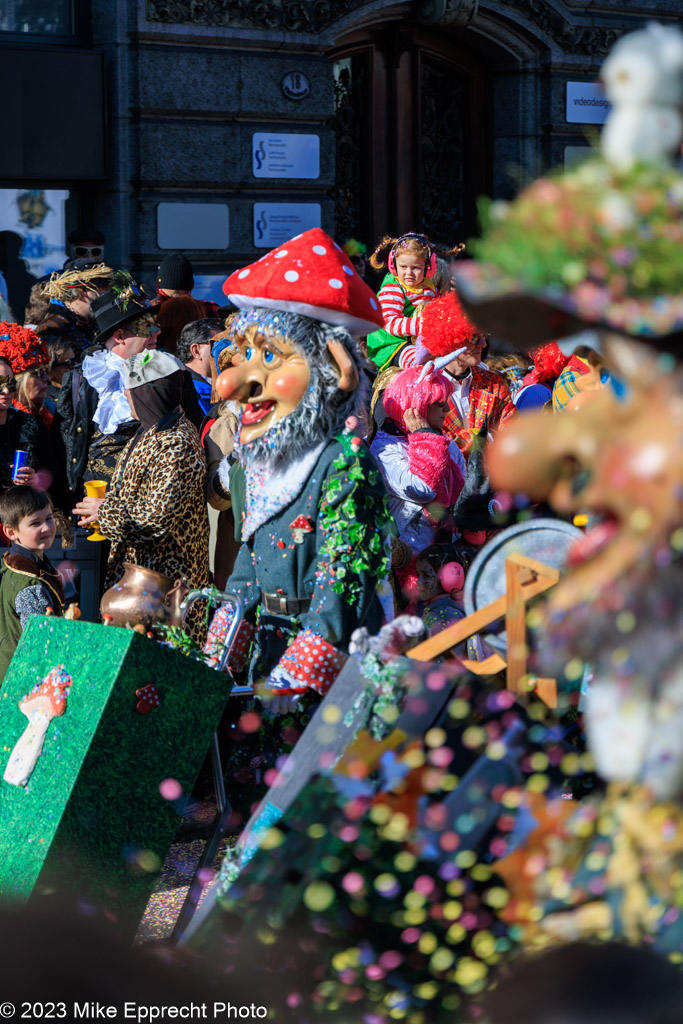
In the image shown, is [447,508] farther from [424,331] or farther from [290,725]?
[290,725]

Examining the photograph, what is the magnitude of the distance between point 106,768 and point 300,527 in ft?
2.40

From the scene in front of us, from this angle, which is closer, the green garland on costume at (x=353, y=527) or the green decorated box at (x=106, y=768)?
the green decorated box at (x=106, y=768)

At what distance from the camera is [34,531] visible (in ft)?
13.9

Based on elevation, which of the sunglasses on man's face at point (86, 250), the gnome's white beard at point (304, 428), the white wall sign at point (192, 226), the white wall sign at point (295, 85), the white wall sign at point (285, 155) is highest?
the white wall sign at point (295, 85)

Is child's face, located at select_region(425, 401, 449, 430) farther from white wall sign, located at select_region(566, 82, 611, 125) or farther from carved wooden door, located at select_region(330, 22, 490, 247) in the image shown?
white wall sign, located at select_region(566, 82, 611, 125)

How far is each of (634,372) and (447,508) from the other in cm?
355

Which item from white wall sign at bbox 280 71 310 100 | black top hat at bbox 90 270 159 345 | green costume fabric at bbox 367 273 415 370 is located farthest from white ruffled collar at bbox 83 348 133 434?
white wall sign at bbox 280 71 310 100

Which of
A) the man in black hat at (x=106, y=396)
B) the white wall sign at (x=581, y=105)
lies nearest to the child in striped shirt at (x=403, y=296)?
the man in black hat at (x=106, y=396)

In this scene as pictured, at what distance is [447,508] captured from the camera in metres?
4.94

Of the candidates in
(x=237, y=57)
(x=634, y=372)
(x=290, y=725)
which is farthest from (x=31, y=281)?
(x=634, y=372)

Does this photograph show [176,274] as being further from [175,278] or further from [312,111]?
[312,111]

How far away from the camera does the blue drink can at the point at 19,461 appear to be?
538cm

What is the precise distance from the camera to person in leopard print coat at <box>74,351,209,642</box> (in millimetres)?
4168

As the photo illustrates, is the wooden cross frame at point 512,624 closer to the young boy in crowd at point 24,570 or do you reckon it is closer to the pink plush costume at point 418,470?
the young boy in crowd at point 24,570
